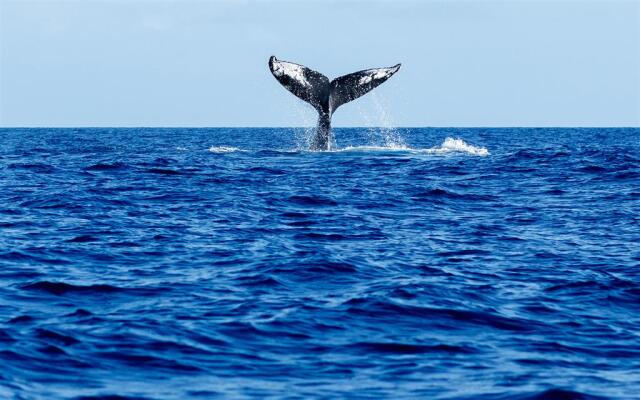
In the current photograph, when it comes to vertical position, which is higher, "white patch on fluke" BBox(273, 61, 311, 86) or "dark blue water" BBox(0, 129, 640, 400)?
"white patch on fluke" BBox(273, 61, 311, 86)

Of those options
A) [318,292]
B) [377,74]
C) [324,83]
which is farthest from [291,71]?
[318,292]

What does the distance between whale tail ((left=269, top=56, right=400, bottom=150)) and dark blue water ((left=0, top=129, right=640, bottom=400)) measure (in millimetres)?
3328

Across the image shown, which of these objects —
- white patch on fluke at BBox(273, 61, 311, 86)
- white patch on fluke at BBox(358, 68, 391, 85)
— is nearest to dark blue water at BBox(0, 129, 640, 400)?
white patch on fluke at BBox(358, 68, 391, 85)

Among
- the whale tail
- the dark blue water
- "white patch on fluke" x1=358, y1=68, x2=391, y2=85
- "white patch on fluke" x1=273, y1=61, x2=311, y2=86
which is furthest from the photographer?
"white patch on fluke" x1=358, y1=68, x2=391, y2=85

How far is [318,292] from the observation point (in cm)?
1070

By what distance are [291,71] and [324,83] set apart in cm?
108

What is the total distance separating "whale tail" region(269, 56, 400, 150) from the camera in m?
23.1

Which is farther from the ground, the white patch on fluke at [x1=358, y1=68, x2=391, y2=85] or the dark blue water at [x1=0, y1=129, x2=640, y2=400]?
the white patch on fluke at [x1=358, y1=68, x2=391, y2=85]

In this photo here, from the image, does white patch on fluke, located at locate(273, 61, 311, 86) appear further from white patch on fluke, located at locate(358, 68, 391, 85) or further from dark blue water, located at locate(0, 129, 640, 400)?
dark blue water, located at locate(0, 129, 640, 400)

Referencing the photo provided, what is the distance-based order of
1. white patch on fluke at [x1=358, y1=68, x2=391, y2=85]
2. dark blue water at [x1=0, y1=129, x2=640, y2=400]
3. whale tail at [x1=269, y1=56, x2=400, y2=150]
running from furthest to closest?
white patch on fluke at [x1=358, y1=68, x2=391, y2=85] → whale tail at [x1=269, y1=56, x2=400, y2=150] → dark blue water at [x1=0, y1=129, x2=640, y2=400]

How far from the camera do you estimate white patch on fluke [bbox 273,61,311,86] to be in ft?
74.5

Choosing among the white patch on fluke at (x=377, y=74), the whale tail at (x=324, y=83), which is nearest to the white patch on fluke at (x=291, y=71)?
the whale tail at (x=324, y=83)

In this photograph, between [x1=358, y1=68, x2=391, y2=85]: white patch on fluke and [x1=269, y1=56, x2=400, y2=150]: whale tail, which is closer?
A: [x1=269, y1=56, x2=400, y2=150]: whale tail

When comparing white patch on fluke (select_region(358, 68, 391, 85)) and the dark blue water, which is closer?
the dark blue water
